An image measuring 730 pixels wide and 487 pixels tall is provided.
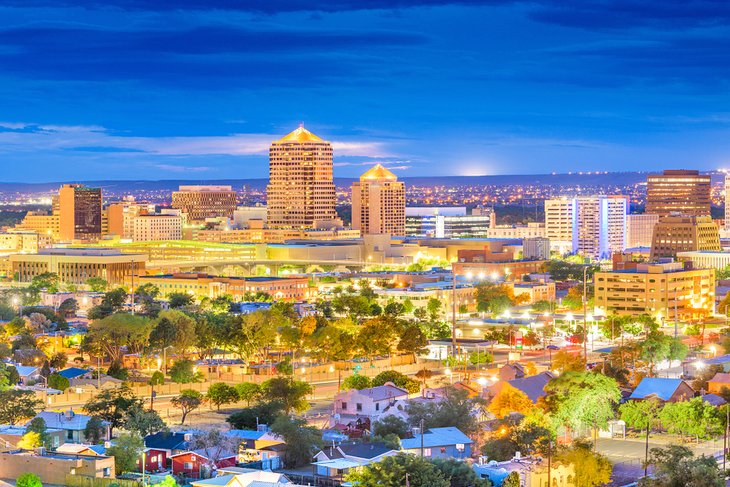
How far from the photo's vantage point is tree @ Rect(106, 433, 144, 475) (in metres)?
33.8

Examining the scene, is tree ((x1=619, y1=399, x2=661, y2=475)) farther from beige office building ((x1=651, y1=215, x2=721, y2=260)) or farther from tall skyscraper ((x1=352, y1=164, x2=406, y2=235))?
tall skyscraper ((x1=352, y1=164, x2=406, y2=235))

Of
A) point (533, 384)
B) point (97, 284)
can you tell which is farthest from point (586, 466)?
point (97, 284)

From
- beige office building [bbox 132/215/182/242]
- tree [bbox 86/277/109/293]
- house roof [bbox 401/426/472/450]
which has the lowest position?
house roof [bbox 401/426/472/450]

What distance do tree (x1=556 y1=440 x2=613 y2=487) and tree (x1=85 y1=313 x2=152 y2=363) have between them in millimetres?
26689

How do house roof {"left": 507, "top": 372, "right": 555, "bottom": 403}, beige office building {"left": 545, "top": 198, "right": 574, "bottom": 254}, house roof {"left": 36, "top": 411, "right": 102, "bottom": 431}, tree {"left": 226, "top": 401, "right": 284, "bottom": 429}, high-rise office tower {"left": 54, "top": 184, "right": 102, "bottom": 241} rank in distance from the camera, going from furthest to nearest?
high-rise office tower {"left": 54, "top": 184, "right": 102, "bottom": 241}
beige office building {"left": 545, "top": 198, "right": 574, "bottom": 254}
house roof {"left": 507, "top": 372, "right": 555, "bottom": 403}
tree {"left": 226, "top": 401, "right": 284, "bottom": 429}
house roof {"left": 36, "top": 411, "right": 102, "bottom": 431}

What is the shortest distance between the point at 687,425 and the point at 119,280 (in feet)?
237

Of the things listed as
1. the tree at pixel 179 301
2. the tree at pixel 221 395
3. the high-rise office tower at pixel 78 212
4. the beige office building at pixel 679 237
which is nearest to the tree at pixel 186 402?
the tree at pixel 221 395

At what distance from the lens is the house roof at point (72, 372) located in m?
50.8

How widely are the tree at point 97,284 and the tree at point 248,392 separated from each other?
50218 mm

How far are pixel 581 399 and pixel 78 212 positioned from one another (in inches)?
5493

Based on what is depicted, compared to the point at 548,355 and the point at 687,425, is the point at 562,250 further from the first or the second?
the point at 687,425

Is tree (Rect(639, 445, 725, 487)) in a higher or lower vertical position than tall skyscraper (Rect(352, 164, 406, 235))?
lower

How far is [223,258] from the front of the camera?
127000 mm

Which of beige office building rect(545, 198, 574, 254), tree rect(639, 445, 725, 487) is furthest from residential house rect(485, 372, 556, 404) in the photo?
beige office building rect(545, 198, 574, 254)
